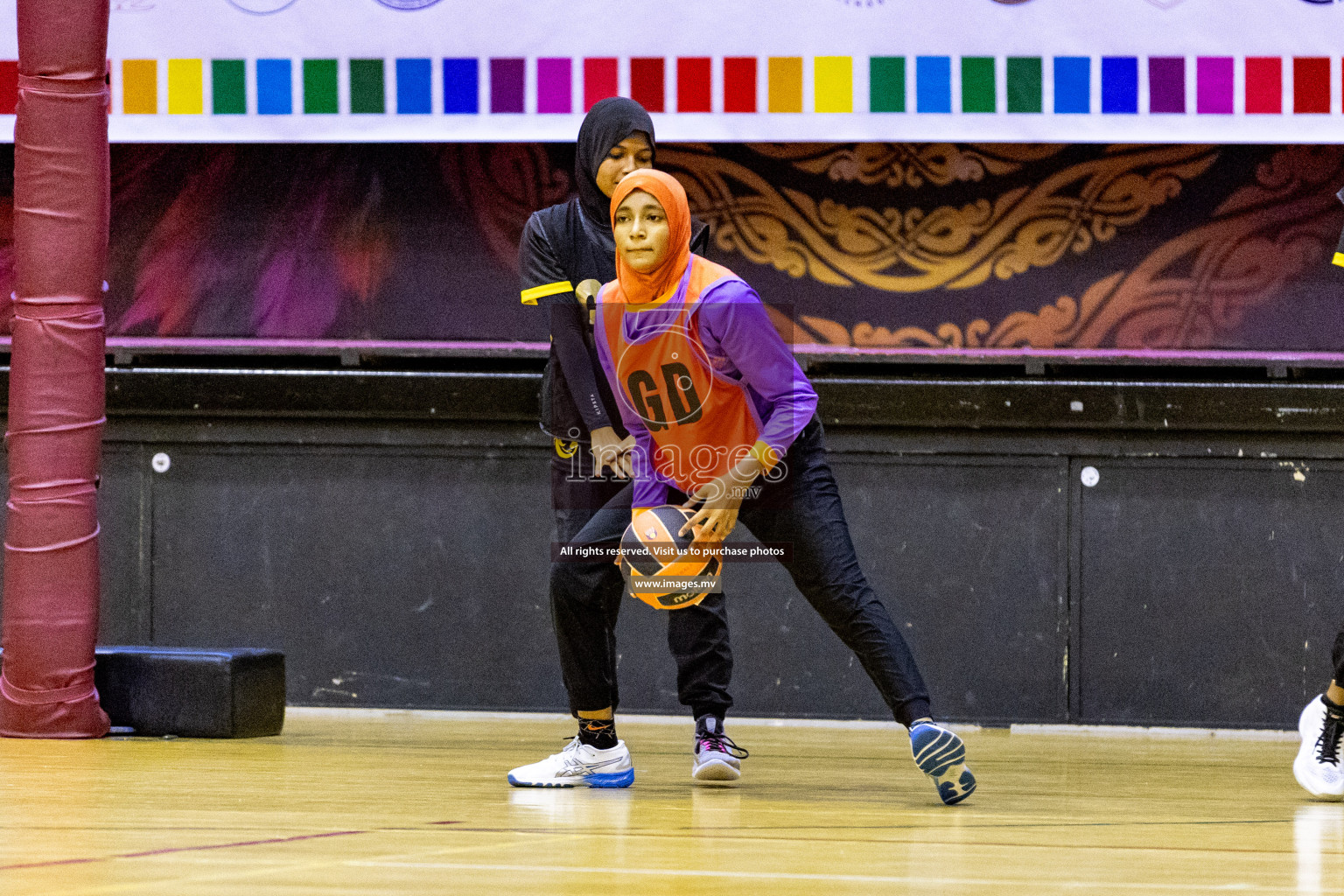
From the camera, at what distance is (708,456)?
2.99 m

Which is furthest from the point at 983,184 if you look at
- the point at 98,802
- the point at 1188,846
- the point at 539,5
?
the point at 98,802

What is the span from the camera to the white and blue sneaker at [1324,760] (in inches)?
122

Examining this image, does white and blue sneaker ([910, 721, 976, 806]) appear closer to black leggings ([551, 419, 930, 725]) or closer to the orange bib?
black leggings ([551, 419, 930, 725])

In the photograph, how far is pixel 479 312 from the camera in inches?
191

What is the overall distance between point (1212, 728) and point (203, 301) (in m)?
3.10

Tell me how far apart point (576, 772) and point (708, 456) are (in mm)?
648

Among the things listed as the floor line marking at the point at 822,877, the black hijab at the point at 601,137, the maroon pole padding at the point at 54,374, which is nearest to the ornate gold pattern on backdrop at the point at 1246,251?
the black hijab at the point at 601,137

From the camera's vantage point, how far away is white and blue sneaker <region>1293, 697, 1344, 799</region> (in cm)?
310

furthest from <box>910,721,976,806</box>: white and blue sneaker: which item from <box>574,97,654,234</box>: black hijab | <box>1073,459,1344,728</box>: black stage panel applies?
<box>1073,459,1344,728</box>: black stage panel

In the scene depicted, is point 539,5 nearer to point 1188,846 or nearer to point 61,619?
point 61,619

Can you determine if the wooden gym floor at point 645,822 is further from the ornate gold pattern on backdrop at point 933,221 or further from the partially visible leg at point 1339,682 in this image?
the ornate gold pattern on backdrop at point 933,221

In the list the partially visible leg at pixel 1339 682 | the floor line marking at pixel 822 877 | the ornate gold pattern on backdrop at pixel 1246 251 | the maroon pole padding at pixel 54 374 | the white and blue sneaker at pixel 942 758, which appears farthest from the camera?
the ornate gold pattern on backdrop at pixel 1246 251

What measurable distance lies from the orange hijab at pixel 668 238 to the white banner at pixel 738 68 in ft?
4.70

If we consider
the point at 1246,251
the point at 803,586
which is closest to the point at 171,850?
the point at 803,586
